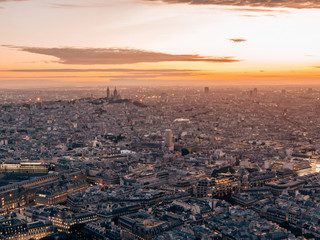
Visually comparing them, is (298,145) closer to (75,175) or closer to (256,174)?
(256,174)

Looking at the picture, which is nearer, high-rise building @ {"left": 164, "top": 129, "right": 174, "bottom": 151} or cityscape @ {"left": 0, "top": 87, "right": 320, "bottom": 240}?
cityscape @ {"left": 0, "top": 87, "right": 320, "bottom": 240}

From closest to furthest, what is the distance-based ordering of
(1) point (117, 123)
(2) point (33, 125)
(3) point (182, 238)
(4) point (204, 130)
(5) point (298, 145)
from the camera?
(3) point (182, 238) < (5) point (298, 145) < (4) point (204, 130) < (2) point (33, 125) < (1) point (117, 123)

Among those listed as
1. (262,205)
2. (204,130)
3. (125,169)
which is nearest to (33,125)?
(204,130)

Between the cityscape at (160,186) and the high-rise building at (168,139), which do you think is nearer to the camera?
the cityscape at (160,186)

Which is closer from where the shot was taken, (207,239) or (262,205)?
(207,239)

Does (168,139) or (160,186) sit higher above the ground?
(160,186)

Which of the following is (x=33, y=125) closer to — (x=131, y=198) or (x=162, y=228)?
(x=131, y=198)

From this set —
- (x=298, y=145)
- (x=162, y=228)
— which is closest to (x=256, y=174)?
(x=162, y=228)

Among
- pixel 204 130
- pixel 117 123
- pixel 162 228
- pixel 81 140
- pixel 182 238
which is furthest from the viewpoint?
pixel 117 123

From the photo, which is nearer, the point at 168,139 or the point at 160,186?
the point at 160,186
